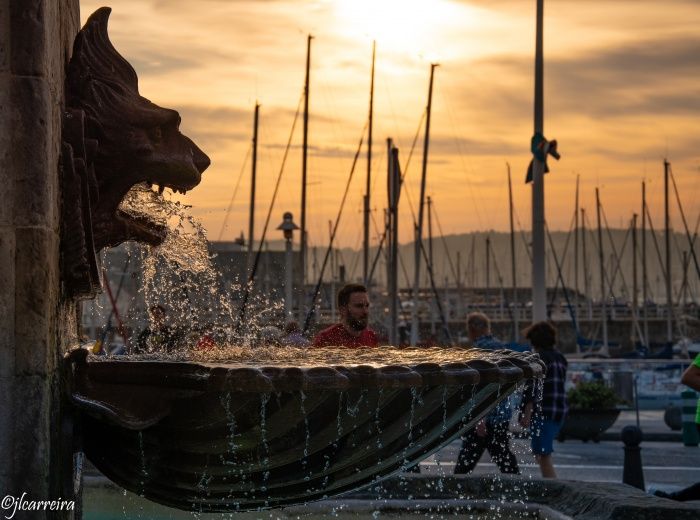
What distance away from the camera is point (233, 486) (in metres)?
5.38

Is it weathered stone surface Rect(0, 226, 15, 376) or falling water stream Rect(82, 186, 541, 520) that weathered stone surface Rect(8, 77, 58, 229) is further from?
falling water stream Rect(82, 186, 541, 520)

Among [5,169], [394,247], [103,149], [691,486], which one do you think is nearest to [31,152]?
[5,169]

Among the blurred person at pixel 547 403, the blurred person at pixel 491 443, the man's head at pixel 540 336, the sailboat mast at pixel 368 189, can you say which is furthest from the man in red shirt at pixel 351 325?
the sailboat mast at pixel 368 189

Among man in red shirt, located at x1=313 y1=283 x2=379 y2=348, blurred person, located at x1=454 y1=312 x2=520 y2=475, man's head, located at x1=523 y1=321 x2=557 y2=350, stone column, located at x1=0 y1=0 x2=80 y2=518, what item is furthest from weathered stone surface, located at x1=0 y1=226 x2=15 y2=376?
man's head, located at x1=523 y1=321 x2=557 y2=350

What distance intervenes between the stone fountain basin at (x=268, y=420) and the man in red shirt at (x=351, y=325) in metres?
3.82

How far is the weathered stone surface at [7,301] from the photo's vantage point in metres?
4.84

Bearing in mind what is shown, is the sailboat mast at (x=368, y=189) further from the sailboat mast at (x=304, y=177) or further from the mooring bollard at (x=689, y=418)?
the mooring bollard at (x=689, y=418)

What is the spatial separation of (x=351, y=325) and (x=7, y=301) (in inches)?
205

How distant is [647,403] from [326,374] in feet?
81.2

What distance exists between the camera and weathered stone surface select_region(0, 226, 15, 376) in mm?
4840

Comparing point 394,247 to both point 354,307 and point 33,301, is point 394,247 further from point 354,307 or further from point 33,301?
point 33,301

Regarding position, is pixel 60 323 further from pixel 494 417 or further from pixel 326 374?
pixel 494 417

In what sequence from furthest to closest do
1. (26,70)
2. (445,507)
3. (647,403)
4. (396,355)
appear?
(647,403) < (445,507) < (396,355) < (26,70)

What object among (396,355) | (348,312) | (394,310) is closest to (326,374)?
(396,355)
